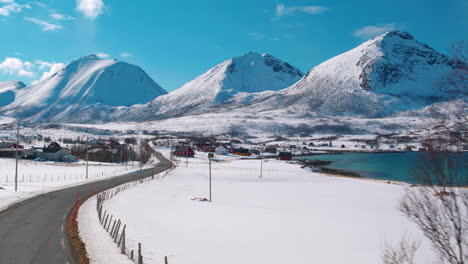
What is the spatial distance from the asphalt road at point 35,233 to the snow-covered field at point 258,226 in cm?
161

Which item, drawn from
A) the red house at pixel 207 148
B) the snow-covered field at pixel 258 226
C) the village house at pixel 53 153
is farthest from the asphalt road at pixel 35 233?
the red house at pixel 207 148

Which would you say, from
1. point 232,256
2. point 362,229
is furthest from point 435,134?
point 362,229

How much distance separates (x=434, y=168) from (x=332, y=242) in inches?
568

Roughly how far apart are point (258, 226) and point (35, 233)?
14.8 meters

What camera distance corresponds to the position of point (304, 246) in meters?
22.0

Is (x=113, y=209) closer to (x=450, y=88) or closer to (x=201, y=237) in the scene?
(x=201, y=237)

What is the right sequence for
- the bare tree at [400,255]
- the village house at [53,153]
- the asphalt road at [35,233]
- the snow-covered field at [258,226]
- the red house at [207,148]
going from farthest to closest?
the red house at [207,148] → the village house at [53,153] → the snow-covered field at [258,226] → the asphalt road at [35,233] → the bare tree at [400,255]

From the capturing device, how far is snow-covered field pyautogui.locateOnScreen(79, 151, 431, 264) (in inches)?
768

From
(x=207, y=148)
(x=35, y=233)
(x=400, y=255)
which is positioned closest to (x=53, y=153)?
(x=207, y=148)

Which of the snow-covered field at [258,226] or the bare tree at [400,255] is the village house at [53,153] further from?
the bare tree at [400,255]

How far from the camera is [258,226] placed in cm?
2745

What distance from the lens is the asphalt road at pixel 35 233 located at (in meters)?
15.9

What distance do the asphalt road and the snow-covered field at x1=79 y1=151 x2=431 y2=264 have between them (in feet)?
5.29

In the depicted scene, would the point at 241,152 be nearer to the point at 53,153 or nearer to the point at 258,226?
the point at 53,153
